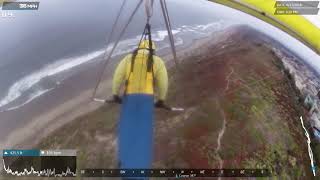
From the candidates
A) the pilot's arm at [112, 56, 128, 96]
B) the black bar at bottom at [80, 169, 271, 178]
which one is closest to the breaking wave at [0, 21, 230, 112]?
the pilot's arm at [112, 56, 128, 96]

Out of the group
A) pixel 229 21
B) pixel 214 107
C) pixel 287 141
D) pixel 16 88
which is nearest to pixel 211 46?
pixel 229 21

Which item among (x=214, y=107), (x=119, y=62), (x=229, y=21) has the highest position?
(x=229, y=21)

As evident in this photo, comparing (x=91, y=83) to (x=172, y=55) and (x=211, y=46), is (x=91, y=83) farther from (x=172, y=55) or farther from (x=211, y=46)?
(x=211, y=46)

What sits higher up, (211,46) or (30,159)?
(211,46)

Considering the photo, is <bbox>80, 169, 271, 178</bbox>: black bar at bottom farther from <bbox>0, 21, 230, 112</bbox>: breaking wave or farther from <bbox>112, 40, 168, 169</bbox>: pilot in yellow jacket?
<bbox>0, 21, 230, 112</bbox>: breaking wave
